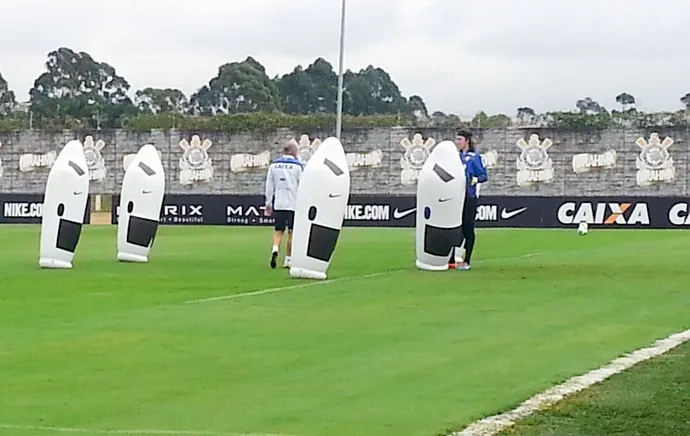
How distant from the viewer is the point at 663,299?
1509 cm

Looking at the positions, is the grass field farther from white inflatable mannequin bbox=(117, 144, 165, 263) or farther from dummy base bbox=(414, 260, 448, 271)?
white inflatable mannequin bbox=(117, 144, 165, 263)

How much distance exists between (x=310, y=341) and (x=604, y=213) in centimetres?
3213

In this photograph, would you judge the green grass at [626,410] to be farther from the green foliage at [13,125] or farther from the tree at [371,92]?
the tree at [371,92]

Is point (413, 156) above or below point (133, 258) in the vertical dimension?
above

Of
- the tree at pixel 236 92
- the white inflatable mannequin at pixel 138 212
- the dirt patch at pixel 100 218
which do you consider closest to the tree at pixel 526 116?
the dirt patch at pixel 100 218

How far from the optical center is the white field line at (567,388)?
25.4 ft

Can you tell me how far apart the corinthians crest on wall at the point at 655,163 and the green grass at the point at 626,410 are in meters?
37.8

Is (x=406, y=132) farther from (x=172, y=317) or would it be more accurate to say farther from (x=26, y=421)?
(x=26, y=421)

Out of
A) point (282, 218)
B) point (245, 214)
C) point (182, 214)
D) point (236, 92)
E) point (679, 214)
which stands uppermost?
point (236, 92)

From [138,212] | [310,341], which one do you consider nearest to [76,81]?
[138,212]

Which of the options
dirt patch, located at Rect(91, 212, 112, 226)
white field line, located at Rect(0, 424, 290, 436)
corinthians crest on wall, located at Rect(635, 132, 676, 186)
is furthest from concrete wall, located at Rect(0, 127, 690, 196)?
white field line, located at Rect(0, 424, 290, 436)

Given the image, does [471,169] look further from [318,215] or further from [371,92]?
[371,92]

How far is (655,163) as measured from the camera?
4672 centimetres

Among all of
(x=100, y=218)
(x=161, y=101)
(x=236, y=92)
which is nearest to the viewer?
(x=100, y=218)
